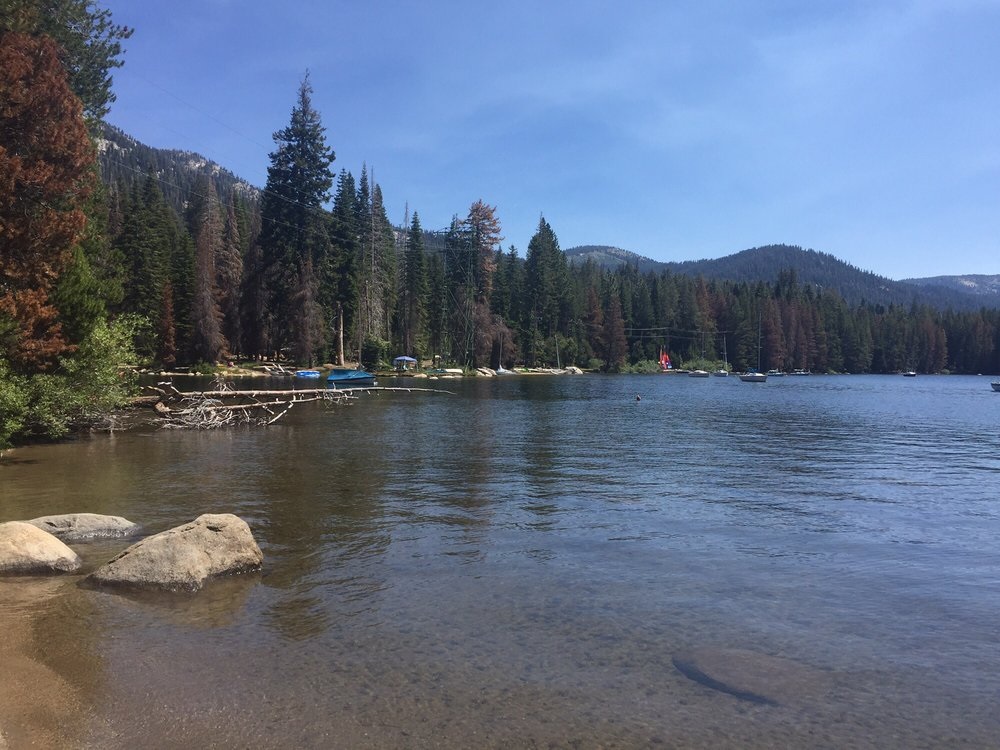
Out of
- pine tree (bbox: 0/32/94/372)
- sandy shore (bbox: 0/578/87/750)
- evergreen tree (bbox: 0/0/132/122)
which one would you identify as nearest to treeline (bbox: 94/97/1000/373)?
evergreen tree (bbox: 0/0/132/122)

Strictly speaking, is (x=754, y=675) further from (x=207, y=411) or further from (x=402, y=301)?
(x=402, y=301)

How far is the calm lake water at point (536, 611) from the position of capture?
657 cm

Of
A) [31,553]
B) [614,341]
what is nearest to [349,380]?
[31,553]

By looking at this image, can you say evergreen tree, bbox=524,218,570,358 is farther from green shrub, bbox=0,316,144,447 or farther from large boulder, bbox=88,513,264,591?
large boulder, bbox=88,513,264,591

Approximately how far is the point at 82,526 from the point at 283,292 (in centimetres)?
6992

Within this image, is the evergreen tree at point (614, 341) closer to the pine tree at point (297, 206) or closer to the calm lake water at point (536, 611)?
the pine tree at point (297, 206)

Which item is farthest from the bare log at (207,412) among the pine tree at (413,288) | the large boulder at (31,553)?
the pine tree at (413,288)

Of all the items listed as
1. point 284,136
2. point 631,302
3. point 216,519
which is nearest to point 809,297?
point 631,302

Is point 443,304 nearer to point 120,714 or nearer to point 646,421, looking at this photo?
point 646,421

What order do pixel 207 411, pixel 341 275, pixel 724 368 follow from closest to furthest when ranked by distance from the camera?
pixel 207 411 → pixel 341 275 → pixel 724 368

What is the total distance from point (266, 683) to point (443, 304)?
10548 cm

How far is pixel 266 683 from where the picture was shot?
711cm

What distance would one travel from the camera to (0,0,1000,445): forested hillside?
1906 cm

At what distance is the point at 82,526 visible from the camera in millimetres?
12555
